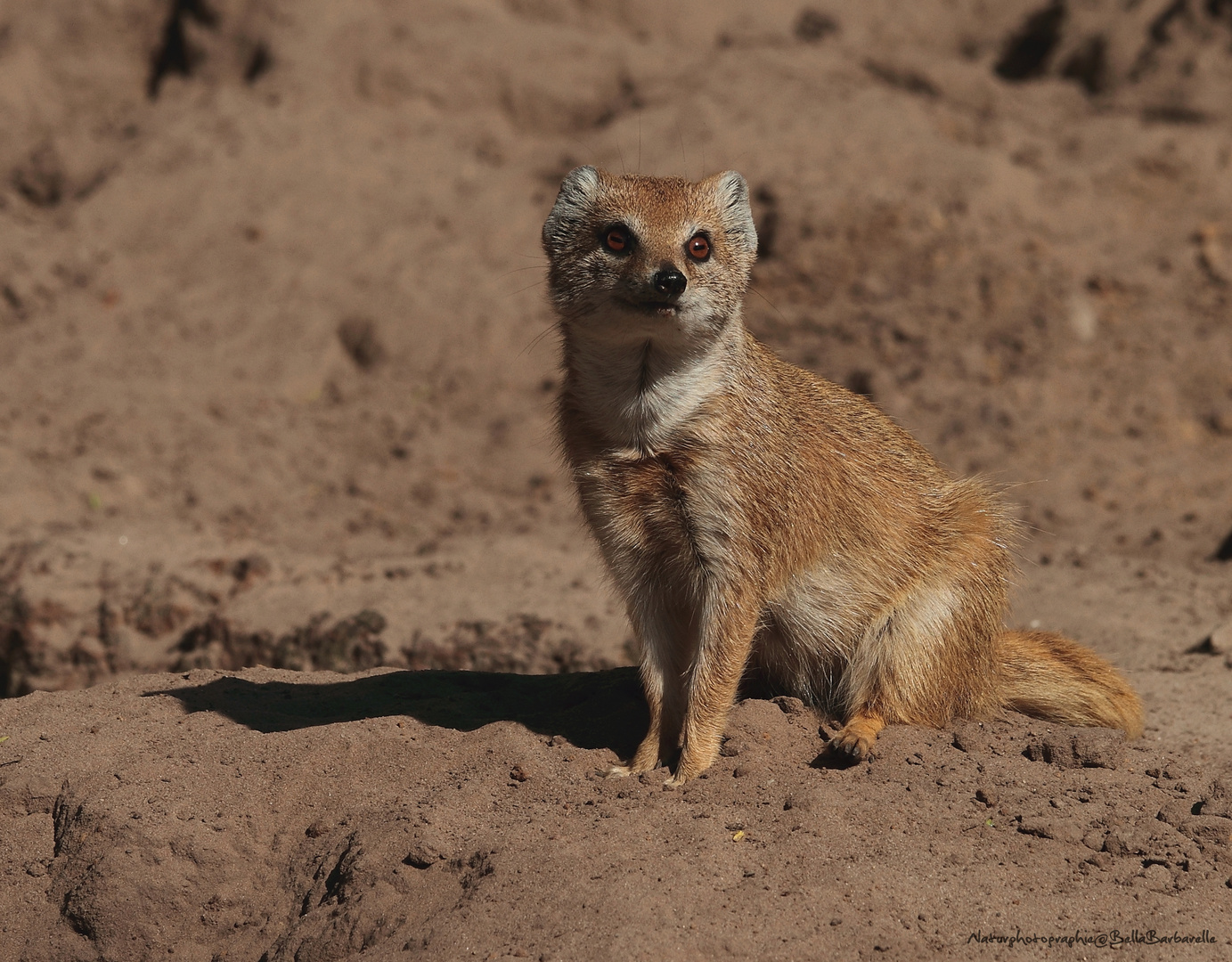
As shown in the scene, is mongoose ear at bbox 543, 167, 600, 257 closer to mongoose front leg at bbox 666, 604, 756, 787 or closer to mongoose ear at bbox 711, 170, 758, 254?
mongoose ear at bbox 711, 170, 758, 254

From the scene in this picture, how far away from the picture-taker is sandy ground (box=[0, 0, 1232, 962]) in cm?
396

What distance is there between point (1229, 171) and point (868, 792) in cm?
788

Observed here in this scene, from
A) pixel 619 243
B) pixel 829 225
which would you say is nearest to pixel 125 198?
pixel 829 225

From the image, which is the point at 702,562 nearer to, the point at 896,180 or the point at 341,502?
the point at 341,502

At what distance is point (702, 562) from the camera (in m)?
4.44

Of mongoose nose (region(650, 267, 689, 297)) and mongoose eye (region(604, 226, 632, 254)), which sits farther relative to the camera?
mongoose eye (region(604, 226, 632, 254))

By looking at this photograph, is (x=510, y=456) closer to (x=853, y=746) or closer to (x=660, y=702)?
(x=660, y=702)

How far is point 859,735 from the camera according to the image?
4566 mm

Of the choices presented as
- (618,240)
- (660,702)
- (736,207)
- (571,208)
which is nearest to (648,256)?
(618,240)

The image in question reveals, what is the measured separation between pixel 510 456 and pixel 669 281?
16.7ft

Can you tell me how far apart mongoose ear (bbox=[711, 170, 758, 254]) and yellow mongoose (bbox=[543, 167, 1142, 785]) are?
10mm

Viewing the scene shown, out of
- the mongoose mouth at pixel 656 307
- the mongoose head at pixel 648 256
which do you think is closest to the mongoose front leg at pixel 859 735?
the mongoose head at pixel 648 256

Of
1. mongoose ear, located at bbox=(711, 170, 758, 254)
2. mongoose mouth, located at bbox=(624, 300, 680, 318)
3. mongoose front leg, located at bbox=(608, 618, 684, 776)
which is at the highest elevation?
mongoose ear, located at bbox=(711, 170, 758, 254)

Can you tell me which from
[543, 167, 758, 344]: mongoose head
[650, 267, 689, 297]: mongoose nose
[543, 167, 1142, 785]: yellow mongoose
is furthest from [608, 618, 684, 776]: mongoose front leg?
[650, 267, 689, 297]: mongoose nose
